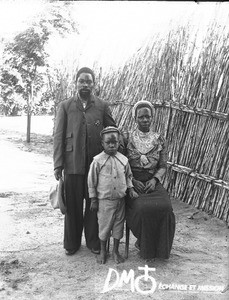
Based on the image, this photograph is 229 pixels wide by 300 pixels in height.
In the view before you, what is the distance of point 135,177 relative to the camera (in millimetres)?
3693

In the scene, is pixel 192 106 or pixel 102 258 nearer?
pixel 102 258

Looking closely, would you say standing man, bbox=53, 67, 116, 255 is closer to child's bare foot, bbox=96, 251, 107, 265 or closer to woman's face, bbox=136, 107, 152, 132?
child's bare foot, bbox=96, 251, 107, 265

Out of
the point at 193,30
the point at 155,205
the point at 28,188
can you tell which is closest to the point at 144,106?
the point at 155,205

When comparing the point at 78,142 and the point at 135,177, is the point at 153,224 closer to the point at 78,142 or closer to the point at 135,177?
the point at 135,177

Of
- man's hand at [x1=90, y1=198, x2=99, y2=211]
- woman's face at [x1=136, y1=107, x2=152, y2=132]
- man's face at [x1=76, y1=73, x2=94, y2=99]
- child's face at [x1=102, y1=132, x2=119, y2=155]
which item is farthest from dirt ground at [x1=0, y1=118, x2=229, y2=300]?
man's face at [x1=76, y1=73, x2=94, y2=99]

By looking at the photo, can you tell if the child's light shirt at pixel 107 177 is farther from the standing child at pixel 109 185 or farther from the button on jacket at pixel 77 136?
the button on jacket at pixel 77 136

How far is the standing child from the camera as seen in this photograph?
11.4 feet

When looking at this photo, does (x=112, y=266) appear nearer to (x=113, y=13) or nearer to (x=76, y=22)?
(x=113, y=13)

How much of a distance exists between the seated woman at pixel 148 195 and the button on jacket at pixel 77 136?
1.09 feet

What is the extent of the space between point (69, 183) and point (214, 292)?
1.50 meters

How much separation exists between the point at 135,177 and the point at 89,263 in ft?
2.76

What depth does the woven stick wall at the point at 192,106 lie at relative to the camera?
15.4ft

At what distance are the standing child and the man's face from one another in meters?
0.41

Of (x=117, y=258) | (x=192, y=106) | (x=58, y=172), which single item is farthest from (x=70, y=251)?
(x=192, y=106)
